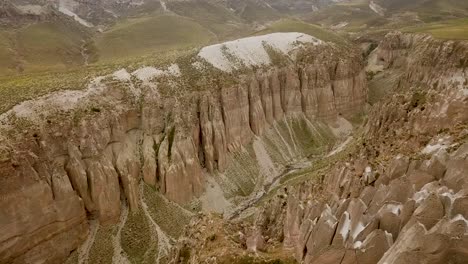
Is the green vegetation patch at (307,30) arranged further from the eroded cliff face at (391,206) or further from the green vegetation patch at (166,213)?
the eroded cliff face at (391,206)

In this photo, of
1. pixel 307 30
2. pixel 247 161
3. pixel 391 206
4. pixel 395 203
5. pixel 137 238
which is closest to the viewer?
pixel 391 206

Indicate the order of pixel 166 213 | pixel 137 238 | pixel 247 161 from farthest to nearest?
pixel 247 161, pixel 166 213, pixel 137 238

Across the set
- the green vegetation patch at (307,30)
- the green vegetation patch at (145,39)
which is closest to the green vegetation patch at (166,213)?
the green vegetation patch at (307,30)

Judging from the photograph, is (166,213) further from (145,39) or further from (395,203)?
(145,39)

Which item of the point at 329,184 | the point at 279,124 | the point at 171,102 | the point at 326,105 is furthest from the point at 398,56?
the point at 329,184

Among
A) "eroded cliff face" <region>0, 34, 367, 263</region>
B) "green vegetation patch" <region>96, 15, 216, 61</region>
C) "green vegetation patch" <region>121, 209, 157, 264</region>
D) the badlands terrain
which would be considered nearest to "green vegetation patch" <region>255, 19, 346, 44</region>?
the badlands terrain

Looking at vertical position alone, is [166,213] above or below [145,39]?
below

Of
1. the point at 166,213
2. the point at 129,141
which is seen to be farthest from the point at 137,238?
the point at 129,141

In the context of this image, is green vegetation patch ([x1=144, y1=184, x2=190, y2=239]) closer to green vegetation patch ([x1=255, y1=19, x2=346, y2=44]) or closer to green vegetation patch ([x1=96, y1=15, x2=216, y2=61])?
green vegetation patch ([x1=255, y1=19, x2=346, y2=44])
